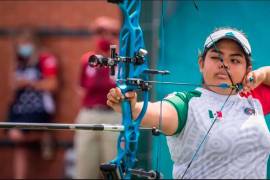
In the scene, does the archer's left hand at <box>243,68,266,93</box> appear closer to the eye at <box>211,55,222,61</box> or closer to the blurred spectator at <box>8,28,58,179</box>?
the eye at <box>211,55,222,61</box>

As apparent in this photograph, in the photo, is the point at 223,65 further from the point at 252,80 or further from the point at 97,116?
the point at 97,116

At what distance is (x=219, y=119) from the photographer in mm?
3588

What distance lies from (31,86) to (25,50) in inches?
16.8

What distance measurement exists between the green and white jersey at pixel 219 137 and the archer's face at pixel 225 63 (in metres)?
0.08

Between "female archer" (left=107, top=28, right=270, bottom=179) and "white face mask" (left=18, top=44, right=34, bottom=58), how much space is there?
4643mm

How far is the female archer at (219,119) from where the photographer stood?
3514mm

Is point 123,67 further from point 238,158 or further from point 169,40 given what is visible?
point 169,40

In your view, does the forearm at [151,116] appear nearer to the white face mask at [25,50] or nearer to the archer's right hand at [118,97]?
the archer's right hand at [118,97]

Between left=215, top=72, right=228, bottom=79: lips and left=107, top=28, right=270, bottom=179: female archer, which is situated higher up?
left=215, top=72, right=228, bottom=79: lips

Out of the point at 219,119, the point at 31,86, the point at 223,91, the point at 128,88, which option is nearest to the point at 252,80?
the point at 223,91

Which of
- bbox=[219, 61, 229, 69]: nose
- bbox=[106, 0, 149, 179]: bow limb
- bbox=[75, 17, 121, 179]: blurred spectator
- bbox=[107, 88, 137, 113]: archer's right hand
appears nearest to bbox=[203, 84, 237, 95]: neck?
bbox=[219, 61, 229, 69]: nose

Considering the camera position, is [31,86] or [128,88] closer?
[128,88]

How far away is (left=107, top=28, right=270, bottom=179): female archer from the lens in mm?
3514

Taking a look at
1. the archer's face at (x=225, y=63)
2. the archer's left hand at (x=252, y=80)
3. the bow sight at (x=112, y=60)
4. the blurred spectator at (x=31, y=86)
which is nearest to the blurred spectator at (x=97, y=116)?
the blurred spectator at (x=31, y=86)
